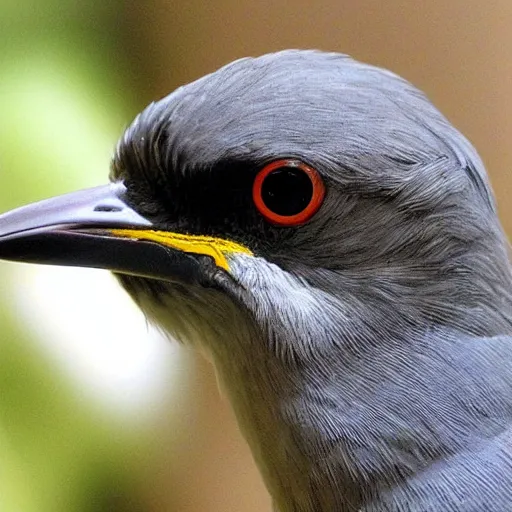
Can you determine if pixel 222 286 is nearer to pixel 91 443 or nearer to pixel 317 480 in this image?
pixel 317 480

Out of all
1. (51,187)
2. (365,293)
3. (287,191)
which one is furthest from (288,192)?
(51,187)

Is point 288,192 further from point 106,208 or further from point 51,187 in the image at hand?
point 51,187

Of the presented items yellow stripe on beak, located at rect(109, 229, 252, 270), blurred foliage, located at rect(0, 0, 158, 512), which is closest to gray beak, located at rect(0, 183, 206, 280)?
yellow stripe on beak, located at rect(109, 229, 252, 270)

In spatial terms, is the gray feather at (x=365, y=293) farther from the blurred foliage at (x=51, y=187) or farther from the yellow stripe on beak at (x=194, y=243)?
the blurred foliage at (x=51, y=187)

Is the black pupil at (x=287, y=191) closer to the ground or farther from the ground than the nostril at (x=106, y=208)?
closer to the ground

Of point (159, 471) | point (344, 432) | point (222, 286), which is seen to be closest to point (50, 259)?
point (222, 286)

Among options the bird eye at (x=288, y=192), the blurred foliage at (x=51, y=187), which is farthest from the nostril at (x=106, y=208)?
the blurred foliage at (x=51, y=187)

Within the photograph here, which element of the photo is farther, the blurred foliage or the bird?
the blurred foliage

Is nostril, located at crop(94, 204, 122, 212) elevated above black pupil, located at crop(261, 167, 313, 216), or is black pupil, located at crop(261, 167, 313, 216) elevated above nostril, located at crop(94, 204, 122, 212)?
nostril, located at crop(94, 204, 122, 212)

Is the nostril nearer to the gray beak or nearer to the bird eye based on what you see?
the gray beak
